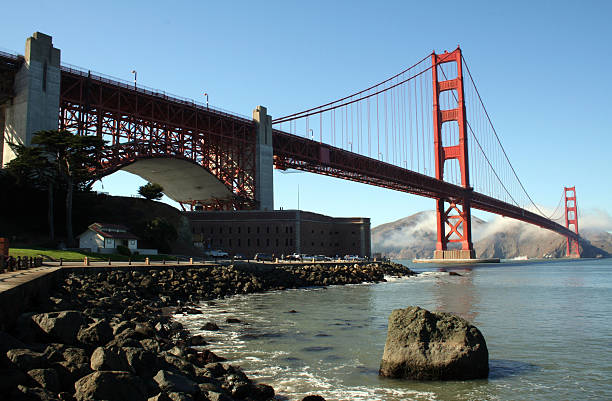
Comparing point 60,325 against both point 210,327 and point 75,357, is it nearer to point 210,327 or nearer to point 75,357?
point 75,357

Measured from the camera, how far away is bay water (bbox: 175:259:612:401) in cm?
1283

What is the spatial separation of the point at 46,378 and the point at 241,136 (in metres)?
78.3

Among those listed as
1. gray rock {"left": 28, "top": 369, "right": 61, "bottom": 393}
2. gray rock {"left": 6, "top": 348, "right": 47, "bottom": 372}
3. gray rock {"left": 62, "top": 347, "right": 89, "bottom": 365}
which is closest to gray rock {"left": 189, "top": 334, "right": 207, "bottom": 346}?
gray rock {"left": 62, "top": 347, "right": 89, "bottom": 365}

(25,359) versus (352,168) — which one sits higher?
(352,168)

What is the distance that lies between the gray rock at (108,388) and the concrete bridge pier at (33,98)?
2074 inches

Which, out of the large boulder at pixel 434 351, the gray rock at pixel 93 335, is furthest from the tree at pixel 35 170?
the large boulder at pixel 434 351

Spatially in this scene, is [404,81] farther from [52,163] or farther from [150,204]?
[52,163]

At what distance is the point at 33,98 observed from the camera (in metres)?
55.2

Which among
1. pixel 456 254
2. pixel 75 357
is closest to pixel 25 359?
pixel 75 357

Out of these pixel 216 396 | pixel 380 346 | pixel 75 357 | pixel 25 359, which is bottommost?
pixel 380 346

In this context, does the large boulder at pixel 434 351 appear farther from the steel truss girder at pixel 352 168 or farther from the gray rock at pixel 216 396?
the steel truss girder at pixel 352 168

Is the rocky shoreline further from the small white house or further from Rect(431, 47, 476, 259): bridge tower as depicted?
Rect(431, 47, 476, 259): bridge tower

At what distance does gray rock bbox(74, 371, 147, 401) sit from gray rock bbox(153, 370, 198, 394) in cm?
79

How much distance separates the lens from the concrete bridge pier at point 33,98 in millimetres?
54844
